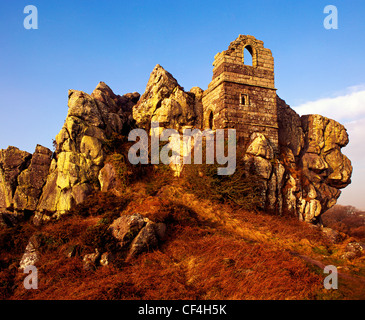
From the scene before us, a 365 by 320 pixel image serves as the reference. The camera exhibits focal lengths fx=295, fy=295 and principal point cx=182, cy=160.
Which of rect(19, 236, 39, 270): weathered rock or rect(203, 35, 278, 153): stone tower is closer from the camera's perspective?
rect(19, 236, 39, 270): weathered rock

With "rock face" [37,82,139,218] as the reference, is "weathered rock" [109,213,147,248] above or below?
below

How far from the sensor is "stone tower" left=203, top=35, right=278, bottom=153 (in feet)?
68.4

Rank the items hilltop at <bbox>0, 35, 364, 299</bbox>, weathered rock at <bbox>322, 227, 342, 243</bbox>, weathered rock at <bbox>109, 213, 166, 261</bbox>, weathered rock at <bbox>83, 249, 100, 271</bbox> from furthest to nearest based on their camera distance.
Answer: weathered rock at <bbox>322, 227, 342, 243</bbox>
weathered rock at <bbox>109, 213, 166, 261</bbox>
weathered rock at <bbox>83, 249, 100, 271</bbox>
hilltop at <bbox>0, 35, 364, 299</bbox>

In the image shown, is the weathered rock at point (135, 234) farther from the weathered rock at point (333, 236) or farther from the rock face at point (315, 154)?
the rock face at point (315, 154)

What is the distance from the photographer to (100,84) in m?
26.9

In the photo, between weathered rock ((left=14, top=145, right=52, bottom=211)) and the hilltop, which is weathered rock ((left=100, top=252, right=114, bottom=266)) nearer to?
the hilltop

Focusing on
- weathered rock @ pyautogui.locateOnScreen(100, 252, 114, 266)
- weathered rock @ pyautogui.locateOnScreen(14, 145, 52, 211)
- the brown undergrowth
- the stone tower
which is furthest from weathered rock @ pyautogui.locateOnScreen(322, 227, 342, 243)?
weathered rock @ pyautogui.locateOnScreen(14, 145, 52, 211)

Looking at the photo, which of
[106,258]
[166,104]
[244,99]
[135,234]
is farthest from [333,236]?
[166,104]

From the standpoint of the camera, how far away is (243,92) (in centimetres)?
2142

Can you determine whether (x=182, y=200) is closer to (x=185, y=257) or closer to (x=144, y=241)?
(x=144, y=241)

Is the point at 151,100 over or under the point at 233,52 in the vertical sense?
under

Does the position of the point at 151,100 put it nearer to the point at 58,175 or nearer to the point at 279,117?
the point at 58,175

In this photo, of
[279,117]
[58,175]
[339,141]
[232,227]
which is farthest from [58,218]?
[339,141]

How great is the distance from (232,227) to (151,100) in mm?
13084
